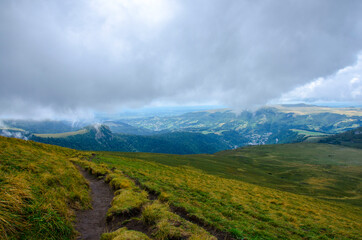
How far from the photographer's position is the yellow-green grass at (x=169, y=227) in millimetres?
8172

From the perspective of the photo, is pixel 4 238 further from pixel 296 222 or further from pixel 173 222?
pixel 296 222

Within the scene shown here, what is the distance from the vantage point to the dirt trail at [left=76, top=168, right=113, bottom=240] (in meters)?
8.98

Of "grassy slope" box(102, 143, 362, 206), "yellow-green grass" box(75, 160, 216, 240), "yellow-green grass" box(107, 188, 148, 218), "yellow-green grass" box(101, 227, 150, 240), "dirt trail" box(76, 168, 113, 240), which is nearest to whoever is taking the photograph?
"yellow-green grass" box(101, 227, 150, 240)

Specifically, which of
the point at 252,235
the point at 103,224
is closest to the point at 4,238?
the point at 103,224

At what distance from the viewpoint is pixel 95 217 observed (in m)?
11.1

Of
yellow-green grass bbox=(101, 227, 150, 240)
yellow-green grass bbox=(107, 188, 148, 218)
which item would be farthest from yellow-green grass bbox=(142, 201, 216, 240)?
yellow-green grass bbox=(107, 188, 148, 218)

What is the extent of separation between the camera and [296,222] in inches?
615

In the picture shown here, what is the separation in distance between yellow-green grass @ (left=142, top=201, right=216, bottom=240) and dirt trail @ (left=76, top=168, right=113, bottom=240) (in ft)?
8.73

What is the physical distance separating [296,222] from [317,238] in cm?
262

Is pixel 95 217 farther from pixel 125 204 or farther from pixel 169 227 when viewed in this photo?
pixel 169 227

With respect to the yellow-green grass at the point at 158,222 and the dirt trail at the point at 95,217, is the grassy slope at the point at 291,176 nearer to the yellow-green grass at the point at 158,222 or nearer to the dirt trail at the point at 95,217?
the dirt trail at the point at 95,217

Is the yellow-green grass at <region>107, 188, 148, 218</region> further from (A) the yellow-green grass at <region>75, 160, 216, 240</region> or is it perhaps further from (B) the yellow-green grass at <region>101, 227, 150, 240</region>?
(B) the yellow-green grass at <region>101, 227, 150, 240</region>

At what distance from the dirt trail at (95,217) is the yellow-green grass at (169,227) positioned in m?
2.66

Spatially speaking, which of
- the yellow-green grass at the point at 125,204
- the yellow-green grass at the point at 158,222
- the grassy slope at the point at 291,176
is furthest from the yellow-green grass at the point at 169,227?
the grassy slope at the point at 291,176
